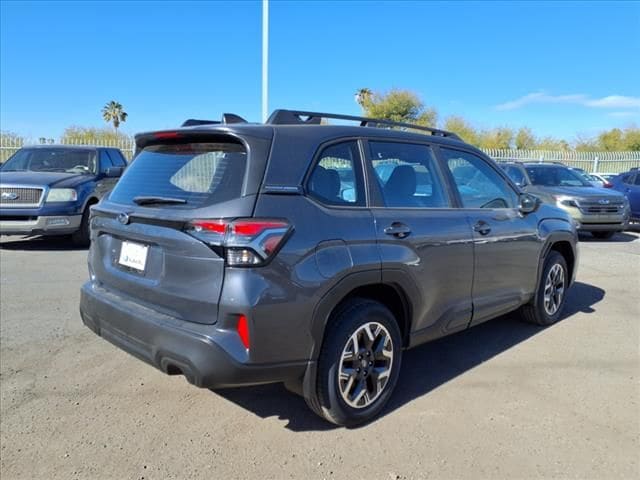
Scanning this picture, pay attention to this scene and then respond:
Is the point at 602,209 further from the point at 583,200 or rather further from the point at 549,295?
the point at 549,295

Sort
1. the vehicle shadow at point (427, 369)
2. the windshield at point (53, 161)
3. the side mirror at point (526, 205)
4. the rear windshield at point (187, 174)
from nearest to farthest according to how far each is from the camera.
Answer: the rear windshield at point (187, 174) → the vehicle shadow at point (427, 369) → the side mirror at point (526, 205) → the windshield at point (53, 161)

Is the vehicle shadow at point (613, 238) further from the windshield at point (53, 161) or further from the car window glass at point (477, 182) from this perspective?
the windshield at point (53, 161)

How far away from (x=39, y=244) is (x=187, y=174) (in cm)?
786

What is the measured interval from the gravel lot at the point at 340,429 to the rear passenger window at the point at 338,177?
141cm

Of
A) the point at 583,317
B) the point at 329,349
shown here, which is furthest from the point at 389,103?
the point at 329,349

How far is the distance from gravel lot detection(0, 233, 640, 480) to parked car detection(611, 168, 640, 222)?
31.8ft

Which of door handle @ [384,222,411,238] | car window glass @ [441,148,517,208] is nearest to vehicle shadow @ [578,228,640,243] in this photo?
car window glass @ [441,148,517,208]

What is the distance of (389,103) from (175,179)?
40.0m

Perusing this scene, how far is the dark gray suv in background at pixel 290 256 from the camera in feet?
8.22

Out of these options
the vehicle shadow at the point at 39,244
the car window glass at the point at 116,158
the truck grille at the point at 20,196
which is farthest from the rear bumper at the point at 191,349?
the car window glass at the point at 116,158

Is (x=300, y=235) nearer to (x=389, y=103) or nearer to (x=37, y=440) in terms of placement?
(x=37, y=440)

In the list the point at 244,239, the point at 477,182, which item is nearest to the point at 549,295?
the point at 477,182

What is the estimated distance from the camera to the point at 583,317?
5328 millimetres

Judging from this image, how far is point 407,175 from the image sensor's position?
3.51 meters
